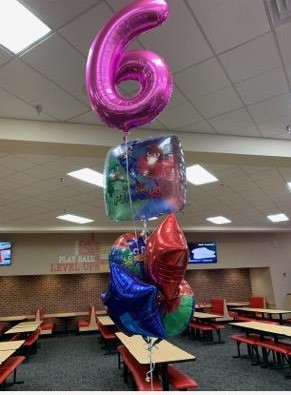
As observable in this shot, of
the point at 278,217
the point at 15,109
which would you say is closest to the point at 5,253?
the point at 15,109

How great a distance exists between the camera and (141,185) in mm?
1383

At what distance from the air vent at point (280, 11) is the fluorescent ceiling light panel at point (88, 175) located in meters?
3.43

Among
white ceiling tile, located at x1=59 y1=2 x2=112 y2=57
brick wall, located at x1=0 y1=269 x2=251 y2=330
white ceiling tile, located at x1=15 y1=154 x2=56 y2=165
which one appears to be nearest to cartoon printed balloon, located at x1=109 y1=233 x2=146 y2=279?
white ceiling tile, located at x1=59 y1=2 x2=112 y2=57

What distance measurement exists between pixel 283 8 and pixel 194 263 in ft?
33.8

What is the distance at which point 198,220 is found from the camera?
950 cm

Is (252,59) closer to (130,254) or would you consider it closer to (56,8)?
(56,8)

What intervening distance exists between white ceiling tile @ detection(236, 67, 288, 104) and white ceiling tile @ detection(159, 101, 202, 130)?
0.55 meters

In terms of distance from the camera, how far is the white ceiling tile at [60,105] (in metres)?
2.87

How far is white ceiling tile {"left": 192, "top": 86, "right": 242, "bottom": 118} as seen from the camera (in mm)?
2989

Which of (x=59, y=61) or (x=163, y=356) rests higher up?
(x=59, y=61)

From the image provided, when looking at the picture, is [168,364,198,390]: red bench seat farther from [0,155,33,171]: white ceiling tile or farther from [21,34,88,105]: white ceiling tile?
[0,155,33,171]: white ceiling tile

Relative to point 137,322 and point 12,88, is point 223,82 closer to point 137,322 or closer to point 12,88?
point 12,88

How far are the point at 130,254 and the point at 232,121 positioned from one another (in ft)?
9.06

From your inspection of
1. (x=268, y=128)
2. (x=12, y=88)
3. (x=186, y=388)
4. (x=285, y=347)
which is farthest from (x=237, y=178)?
(x=12, y=88)
